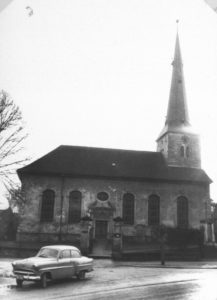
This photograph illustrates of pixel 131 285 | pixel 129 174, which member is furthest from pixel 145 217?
pixel 131 285

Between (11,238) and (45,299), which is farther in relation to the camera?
(11,238)

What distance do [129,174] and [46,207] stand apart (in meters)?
8.17

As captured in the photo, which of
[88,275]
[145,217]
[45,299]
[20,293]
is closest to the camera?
[45,299]

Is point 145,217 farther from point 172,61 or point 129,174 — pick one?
point 172,61

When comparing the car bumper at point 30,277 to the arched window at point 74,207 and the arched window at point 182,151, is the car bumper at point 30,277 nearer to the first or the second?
A: the arched window at point 74,207

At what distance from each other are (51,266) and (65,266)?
772mm

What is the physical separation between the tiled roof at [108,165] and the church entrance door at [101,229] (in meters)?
4.23

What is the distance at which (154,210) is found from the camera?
2945cm

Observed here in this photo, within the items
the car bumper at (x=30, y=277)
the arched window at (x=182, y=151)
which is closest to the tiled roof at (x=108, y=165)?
the arched window at (x=182, y=151)

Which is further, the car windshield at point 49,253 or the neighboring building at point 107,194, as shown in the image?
the neighboring building at point 107,194

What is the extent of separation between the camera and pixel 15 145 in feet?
52.4

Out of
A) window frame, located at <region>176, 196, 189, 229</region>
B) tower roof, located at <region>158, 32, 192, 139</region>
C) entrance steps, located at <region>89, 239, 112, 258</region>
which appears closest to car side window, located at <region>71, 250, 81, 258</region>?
entrance steps, located at <region>89, 239, 112, 258</region>

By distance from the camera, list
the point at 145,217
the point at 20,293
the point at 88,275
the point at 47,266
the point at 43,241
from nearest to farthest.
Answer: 1. the point at 20,293
2. the point at 47,266
3. the point at 88,275
4. the point at 43,241
5. the point at 145,217

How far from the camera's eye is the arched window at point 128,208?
28781 millimetres
